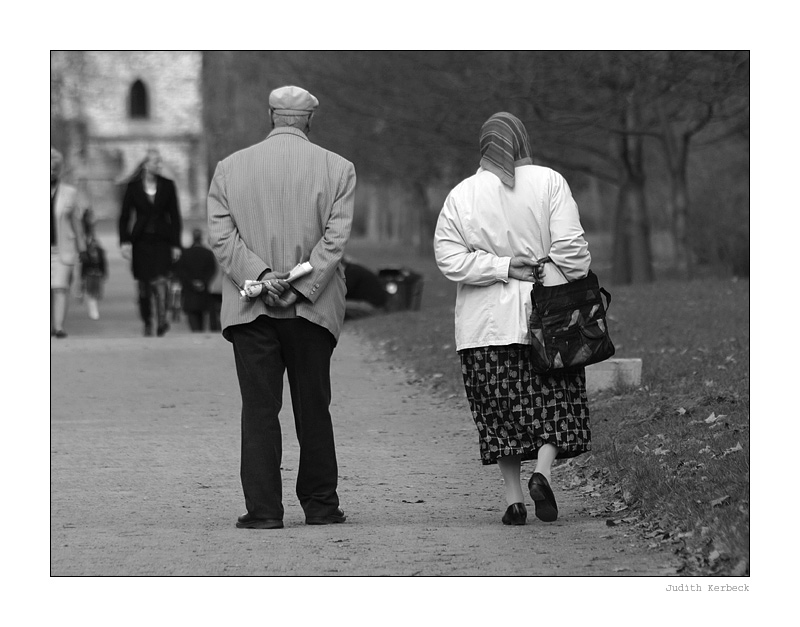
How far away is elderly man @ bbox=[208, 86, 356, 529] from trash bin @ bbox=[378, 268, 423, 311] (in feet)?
42.6

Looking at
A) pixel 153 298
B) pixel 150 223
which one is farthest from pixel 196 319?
pixel 150 223

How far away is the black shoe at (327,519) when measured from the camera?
19.5 feet

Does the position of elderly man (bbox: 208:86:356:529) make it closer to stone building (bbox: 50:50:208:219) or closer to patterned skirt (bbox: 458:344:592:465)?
patterned skirt (bbox: 458:344:592:465)

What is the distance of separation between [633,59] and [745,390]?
10.9 m

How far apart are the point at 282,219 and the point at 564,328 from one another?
48.0 inches

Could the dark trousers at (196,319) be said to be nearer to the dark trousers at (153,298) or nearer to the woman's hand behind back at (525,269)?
the dark trousers at (153,298)

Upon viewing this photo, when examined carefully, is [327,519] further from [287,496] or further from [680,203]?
[680,203]

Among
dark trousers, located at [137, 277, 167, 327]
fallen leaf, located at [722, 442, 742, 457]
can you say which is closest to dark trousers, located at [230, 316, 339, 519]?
fallen leaf, located at [722, 442, 742, 457]

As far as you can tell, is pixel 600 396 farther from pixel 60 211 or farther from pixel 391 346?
pixel 60 211

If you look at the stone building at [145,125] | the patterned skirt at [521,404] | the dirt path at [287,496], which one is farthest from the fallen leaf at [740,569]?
the stone building at [145,125]

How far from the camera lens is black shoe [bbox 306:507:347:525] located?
19.5 feet


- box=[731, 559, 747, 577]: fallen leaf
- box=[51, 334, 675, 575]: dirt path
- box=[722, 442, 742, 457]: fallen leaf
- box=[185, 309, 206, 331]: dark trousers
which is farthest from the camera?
box=[185, 309, 206, 331]: dark trousers
